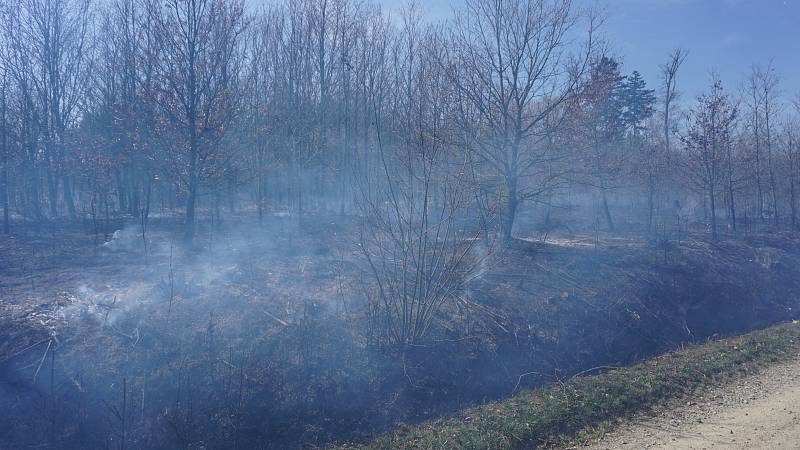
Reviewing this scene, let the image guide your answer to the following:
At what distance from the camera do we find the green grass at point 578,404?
19.1ft

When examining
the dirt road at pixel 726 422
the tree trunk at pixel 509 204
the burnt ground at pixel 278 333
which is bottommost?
the dirt road at pixel 726 422

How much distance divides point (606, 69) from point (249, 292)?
10275mm

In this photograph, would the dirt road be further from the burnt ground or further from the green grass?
the burnt ground

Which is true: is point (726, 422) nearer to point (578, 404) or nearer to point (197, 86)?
point (578, 404)

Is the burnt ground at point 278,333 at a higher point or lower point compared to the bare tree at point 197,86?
A: lower

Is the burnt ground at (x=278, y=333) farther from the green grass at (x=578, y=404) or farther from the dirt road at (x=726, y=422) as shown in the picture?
the dirt road at (x=726, y=422)

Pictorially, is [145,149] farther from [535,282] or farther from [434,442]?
[434,442]

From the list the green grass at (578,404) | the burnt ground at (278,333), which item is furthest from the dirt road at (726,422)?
the burnt ground at (278,333)

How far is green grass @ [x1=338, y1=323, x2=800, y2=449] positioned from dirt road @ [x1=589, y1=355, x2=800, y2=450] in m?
0.25

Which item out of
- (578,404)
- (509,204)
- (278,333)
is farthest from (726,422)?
(509,204)

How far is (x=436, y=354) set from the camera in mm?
8273

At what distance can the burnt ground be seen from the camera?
6445 mm

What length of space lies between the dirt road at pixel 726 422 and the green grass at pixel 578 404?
0.25 m

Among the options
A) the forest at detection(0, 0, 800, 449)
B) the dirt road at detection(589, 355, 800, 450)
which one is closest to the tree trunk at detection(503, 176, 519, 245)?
the forest at detection(0, 0, 800, 449)
